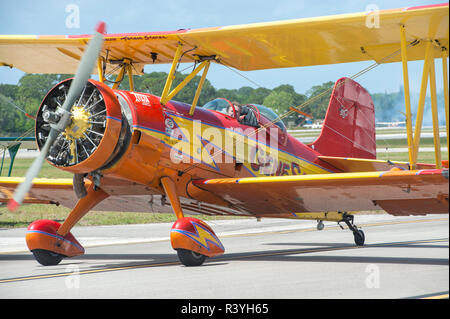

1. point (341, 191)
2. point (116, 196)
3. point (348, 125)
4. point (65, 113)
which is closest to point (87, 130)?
point (65, 113)

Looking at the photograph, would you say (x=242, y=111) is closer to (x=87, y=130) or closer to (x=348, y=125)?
(x=87, y=130)

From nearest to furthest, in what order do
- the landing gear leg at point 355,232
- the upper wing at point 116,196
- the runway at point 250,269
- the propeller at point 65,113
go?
the runway at point 250,269
the propeller at point 65,113
the upper wing at point 116,196
the landing gear leg at point 355,232

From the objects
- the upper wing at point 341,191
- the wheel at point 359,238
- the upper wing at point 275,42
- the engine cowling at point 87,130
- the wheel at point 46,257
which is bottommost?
the wheel at point 359,238

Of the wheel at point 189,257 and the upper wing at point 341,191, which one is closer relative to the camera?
the upper wing at point 341,191

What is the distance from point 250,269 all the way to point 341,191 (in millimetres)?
1795

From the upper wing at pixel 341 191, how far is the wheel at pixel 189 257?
4.17ft

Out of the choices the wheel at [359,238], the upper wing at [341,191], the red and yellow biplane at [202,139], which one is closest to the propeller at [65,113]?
the red and yellow biplane at [202,139]

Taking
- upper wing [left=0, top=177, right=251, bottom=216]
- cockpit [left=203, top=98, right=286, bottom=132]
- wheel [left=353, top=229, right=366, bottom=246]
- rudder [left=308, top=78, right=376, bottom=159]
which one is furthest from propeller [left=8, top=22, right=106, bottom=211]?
wheel [left=353, top=229, right=366, bottom=246]

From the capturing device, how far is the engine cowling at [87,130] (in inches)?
286

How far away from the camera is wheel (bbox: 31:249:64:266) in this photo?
8336mm

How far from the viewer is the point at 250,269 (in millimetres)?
7141

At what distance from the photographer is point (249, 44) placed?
8.78 metres

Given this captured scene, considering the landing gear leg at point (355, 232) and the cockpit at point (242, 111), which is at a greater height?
the cockpit at point (242, 111)

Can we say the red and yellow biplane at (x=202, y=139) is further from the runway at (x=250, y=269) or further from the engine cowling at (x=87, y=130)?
the runway at (x=250, y=269)
